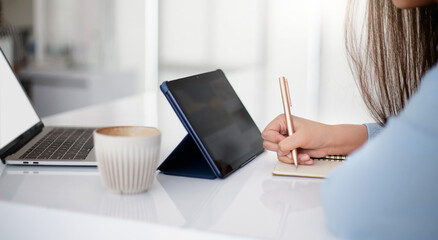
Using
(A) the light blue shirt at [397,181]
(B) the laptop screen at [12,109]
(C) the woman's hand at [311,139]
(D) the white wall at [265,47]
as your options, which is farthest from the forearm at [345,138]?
(D) the white wall at [265,47]

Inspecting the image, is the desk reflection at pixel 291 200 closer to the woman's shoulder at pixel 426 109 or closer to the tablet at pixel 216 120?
the tablet at pixel 216 120

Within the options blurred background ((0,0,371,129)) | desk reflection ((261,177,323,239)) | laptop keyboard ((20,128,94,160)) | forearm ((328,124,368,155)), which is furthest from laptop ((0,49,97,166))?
blurred background ((0,0,371,129))

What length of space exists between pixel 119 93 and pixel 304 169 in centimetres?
296

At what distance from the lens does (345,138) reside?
0.96m

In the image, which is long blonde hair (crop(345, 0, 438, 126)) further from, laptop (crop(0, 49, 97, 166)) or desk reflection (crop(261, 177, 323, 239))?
laptop (crop(0, 49, 97, 166))

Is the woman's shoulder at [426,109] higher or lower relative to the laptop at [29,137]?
higher

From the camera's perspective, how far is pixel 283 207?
712mm

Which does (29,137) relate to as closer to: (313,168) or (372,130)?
(313,168)

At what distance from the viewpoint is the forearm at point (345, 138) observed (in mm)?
950

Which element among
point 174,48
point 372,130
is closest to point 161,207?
point 372,130

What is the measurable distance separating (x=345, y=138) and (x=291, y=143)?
0.44ft

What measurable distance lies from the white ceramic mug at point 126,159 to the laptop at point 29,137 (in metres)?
0.19

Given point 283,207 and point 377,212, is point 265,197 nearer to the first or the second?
point 283,207

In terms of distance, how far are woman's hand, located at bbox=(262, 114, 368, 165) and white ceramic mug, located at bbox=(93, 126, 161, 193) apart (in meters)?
0.27
